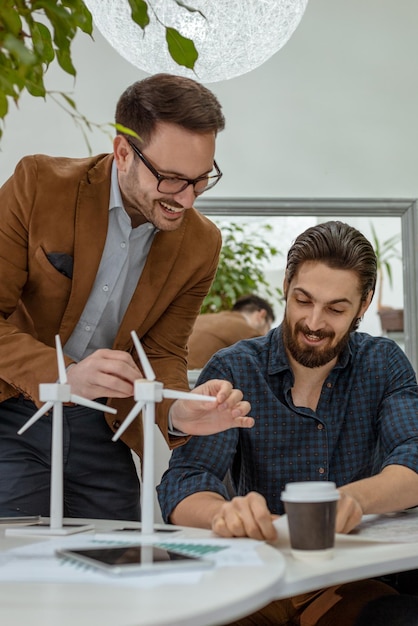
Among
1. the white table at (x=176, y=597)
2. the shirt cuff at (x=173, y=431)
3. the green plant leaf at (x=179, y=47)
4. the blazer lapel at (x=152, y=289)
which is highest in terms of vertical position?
the green plant leaf at (x=179, y=47)

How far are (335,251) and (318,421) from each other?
0.45 metres

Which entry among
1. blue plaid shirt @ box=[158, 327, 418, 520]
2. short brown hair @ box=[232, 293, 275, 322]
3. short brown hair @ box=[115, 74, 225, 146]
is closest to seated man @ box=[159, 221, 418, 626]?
blue plaid shirt @ box=[158, 327, 418, 520]

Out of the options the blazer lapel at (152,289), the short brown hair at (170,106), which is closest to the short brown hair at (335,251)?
the blazer lapel at (152,289)

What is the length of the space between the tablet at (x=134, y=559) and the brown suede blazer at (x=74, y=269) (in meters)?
0.69

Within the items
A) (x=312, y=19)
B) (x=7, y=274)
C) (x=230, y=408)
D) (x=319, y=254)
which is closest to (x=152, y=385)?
(x=230, y=408)

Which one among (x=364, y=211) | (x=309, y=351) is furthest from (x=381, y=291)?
(x=309, y=351)

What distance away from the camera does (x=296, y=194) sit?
416 centimetres

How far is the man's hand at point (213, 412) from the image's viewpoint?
1767 mm

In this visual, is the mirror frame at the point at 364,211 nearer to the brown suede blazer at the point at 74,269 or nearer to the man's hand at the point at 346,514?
the brown suede blazer at the point at 74,269

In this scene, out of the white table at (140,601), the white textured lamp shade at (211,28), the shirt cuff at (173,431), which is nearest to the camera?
the white table at (140,601)

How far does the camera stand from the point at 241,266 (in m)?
4.11

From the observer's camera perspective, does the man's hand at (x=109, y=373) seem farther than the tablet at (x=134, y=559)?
Yes

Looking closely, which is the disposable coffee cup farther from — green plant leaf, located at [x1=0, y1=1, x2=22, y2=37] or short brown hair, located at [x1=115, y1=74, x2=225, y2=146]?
short brown hair, located at [x1=115, y1=74, x2=225, y2=146]

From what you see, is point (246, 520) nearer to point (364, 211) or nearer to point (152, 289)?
point (152, 289)
